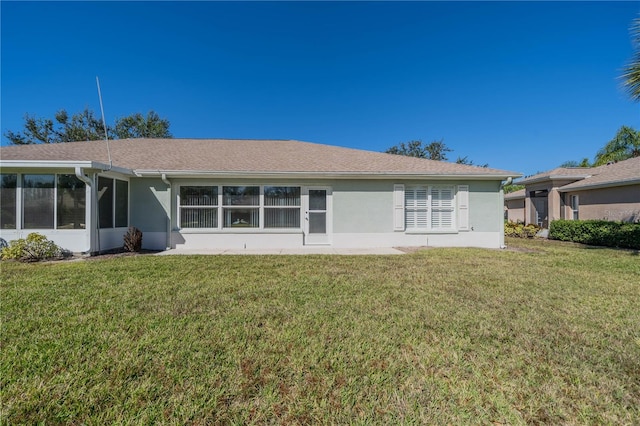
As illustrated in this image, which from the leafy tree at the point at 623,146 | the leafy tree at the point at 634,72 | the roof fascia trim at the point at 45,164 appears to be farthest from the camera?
the leafy tree at the point at 623,146

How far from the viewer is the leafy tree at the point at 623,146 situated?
2672 cm

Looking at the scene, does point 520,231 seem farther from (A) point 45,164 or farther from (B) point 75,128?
(B) point 75,128

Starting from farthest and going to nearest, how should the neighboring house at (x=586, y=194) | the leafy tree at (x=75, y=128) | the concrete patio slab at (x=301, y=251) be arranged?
1. the leafy tree at (x=75, y=128)
2. the neighboring house at (x=586, y=194)
3. the concrete patio slab at (x=301, y=251)

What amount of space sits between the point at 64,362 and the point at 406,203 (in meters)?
9.76

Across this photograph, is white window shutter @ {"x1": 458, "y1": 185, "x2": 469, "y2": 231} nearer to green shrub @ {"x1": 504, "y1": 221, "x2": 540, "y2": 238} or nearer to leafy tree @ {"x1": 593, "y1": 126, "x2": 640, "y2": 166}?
green shrub @ {"x1": 504, "y1": 221, "x2": 540, "y2": 238}

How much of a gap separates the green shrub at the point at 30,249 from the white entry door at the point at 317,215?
7547 mm

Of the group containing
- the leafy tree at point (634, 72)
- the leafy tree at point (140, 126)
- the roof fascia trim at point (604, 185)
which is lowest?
the roof fascia trim at point (604, 185)

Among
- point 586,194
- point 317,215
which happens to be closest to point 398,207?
point 317,215

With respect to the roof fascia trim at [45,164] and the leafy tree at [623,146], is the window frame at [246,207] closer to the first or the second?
the roof fascia trim at [45,164]

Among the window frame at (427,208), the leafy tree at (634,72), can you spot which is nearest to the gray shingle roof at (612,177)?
the leafy tree at (634,72)

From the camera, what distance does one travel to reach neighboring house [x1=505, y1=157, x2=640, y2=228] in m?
11.6

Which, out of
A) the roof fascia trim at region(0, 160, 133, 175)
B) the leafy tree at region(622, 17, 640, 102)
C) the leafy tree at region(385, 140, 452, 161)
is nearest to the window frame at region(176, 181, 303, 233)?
the roof fascia trim at region(0, 160, 133, 175)

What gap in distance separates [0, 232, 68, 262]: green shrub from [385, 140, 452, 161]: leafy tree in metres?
35.9

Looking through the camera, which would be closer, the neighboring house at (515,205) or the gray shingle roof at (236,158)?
the gray shingle roof at (236,158)
